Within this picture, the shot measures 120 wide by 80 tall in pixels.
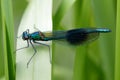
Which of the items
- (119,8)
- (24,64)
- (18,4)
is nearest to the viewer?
(119,8)

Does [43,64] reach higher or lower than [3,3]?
lower

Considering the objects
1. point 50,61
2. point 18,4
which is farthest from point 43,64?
point 18,4

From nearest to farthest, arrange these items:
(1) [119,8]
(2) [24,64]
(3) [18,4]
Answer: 1. (1) [119,8]
2. (2) [24,64]
3. (3) [18,4]

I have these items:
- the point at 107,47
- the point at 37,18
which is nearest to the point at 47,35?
the point at 37,18

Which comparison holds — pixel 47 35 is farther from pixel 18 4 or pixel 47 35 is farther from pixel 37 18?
pixel 18 4

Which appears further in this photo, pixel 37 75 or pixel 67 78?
pixel 67 78

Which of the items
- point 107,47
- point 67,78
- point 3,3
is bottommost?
point 67,78
